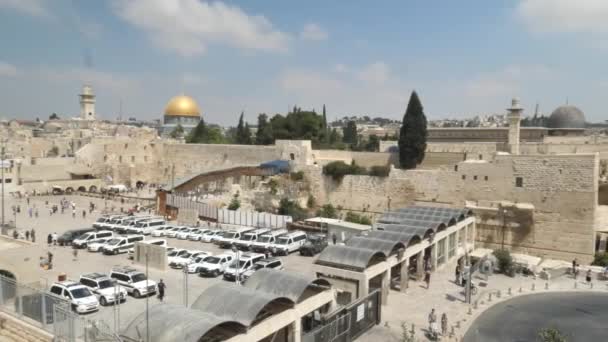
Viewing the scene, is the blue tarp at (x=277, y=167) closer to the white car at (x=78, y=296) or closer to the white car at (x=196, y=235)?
the white car at (x=196, y=235)

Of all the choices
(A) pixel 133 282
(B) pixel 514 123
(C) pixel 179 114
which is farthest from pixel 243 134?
(A) pixel 133 282

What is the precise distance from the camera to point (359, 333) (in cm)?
1224

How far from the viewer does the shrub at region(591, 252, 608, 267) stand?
21031 millimetres

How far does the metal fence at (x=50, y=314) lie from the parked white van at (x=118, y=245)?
1081 cm

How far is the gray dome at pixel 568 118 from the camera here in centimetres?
3909

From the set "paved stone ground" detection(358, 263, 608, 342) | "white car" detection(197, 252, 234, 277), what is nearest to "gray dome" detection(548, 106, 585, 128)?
"paved stone ground" detection(358, 263, 608, 342)

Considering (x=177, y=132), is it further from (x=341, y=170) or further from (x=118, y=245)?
(x=118, y=245)

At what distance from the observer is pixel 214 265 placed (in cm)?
1681

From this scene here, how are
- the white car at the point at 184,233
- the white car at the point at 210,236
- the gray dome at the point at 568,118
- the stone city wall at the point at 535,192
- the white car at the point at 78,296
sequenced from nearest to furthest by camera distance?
the white car at the point at 78,296
the stone city wall at the point at 535,192
the white car at the point at 210,236
the white car at the point at 184,233
the gray dome at the point at 568,118

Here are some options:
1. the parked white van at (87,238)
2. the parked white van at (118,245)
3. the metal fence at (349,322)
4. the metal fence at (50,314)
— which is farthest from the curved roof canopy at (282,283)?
the parked white van at (87,238)

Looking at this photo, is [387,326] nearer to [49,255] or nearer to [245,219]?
[49,255]

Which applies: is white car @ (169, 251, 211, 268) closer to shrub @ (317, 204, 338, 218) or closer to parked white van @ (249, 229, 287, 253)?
parked white van @ (249, 229, 287, 253)

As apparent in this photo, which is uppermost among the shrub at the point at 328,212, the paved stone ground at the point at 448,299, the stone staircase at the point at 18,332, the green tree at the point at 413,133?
the green tree at the point at 413,133

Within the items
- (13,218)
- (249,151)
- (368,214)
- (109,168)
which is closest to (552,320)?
(368,214)
